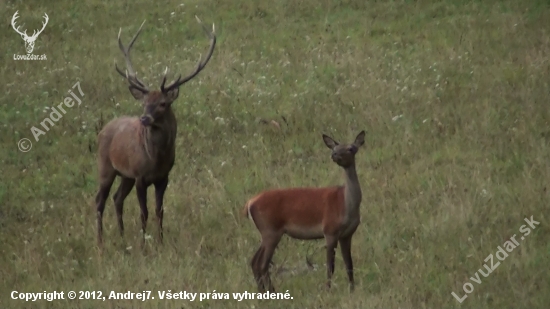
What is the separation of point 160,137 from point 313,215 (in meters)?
2.50

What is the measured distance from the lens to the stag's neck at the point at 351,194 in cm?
757

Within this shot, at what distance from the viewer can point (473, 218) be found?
28.9ft

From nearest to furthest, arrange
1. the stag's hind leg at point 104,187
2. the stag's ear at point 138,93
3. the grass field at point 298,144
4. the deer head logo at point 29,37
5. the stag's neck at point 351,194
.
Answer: the stag's neck at point 351,194
the grass field at point 298,144
the stag's ear at point 138,93
the stag's hind leg at point 104,187
the deer head logo at point 29,37

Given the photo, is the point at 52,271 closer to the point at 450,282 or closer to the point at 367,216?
the point at 367,216

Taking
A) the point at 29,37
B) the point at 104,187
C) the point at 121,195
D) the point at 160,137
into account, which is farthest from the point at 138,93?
the point at 29,37

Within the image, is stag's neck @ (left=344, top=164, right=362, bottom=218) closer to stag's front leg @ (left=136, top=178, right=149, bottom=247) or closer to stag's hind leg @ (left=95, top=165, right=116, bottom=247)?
stag's front leg @ (left=136, top=178, right=149, bottom=247)

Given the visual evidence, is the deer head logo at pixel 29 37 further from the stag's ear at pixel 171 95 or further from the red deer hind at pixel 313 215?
the red deer hind at pixel 313 215

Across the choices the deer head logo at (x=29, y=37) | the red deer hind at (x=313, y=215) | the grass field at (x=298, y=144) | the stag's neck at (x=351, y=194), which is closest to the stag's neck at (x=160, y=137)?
the grass field at (x=298, y=144)

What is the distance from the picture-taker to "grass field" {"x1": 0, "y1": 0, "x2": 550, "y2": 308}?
8.10 meters

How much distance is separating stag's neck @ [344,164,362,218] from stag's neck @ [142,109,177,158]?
256 cm

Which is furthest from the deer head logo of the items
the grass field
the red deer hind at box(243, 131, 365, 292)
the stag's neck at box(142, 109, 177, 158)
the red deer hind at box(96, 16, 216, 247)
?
the red deer hind at box(243, 131, 365, 292)

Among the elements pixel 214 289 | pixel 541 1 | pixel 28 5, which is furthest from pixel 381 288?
pixel 28 5

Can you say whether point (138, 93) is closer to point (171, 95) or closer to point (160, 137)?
point (171, 95)

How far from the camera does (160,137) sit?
9.62 meters
